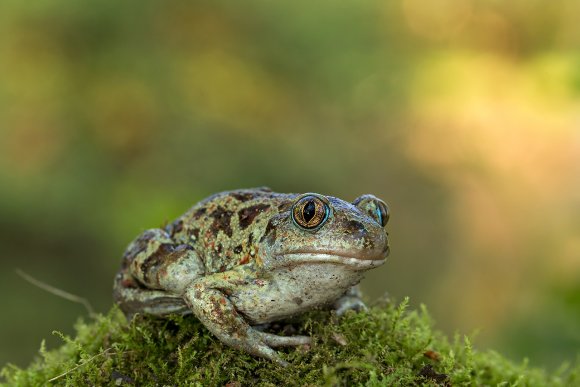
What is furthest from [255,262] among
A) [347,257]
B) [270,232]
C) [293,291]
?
[347,257]

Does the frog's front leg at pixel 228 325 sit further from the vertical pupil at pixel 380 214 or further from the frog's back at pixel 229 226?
the vertical pupil at pixel 380 214

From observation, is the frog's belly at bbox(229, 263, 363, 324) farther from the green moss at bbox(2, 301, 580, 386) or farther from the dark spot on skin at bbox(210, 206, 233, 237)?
the dark spot on skin at bbox(210, 206, 233, 237)

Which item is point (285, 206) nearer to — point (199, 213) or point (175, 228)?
point (199, 213)

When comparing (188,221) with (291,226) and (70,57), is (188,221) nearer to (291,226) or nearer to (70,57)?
(291,226)

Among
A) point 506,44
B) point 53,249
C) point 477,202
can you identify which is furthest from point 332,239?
point 506,44

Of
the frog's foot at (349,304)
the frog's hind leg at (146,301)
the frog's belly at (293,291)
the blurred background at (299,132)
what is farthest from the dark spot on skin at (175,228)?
the blurred background at (299,132)

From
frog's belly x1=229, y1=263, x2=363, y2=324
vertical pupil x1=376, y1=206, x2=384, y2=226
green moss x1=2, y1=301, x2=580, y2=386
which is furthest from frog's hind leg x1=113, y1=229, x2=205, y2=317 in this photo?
vertical pupil x1=376, y1=206, x2=384, y2=226

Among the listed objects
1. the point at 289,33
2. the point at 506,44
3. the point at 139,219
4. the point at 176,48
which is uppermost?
the point at 506,44
